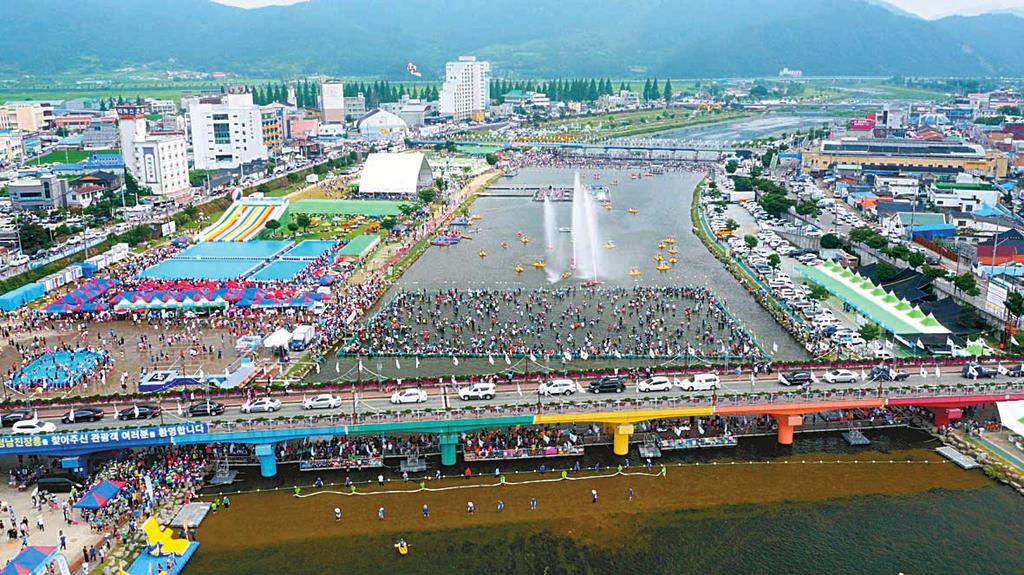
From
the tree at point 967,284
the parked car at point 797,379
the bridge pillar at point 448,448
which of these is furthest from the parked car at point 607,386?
the tree at point 967,284

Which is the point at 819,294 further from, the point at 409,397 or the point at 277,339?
the point at 277,339

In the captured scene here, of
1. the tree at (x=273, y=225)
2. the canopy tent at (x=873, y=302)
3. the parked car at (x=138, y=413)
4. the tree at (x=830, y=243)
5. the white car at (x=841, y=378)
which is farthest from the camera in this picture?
→ the tree at (x=273, y=225)

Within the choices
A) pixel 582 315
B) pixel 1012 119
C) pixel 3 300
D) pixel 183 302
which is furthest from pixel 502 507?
pixel 1012 119

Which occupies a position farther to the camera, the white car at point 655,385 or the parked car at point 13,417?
the white car at point 655,385

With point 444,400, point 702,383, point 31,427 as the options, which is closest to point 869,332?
point 702,383

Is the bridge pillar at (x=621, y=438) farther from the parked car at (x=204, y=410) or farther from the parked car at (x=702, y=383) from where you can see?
the parked car at (x=204, y=410)

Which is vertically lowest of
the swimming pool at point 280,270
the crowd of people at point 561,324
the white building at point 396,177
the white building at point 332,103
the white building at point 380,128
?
the crowd of people at point 561,324

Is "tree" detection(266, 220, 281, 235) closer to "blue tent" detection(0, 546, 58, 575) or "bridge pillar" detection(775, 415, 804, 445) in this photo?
"blue tent" detection(0, 546, 58, 575)
